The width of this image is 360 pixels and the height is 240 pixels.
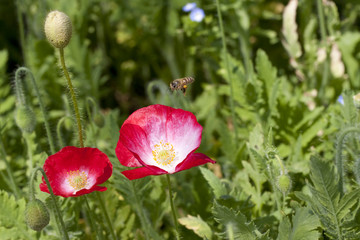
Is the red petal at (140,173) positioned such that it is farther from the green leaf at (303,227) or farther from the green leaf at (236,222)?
the green leaf at (303,227)

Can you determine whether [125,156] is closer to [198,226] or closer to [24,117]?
[198,226]

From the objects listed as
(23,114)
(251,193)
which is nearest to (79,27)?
(23,114)

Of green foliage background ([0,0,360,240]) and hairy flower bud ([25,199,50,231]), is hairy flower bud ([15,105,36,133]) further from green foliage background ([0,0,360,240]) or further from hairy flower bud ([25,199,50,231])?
hairy flower bud ([25,199,50,231])

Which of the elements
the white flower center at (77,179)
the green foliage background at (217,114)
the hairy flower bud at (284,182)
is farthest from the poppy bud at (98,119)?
the hairy flower bud at (284,182)

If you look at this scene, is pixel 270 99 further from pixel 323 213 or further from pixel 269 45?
pixel 269 45

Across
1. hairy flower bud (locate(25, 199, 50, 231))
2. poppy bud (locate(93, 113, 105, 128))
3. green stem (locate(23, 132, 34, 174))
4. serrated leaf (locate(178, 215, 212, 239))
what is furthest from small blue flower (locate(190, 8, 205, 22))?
hairy flower bud (locate(25, 199, 50, 231))

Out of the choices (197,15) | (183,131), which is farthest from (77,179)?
(197,15)
